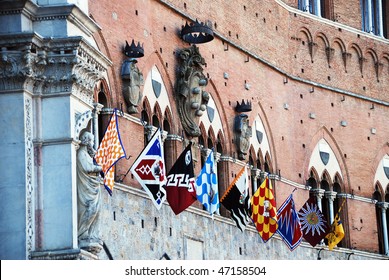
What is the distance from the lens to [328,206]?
35.7 m

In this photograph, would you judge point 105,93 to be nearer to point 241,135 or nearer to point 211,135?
point 211,135

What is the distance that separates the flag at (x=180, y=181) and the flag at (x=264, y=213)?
442 cm

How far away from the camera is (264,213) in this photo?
27.8m

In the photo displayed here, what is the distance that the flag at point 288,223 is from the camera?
2936 centimetres

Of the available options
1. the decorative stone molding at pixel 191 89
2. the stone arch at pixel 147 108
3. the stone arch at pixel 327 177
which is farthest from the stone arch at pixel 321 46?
the stone arch at pixel 147 108

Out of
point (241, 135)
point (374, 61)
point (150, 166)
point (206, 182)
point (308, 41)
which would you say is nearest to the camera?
point (150, 166)

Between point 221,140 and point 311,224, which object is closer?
point 221,140

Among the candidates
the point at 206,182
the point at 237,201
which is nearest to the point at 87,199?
the point at 206,182

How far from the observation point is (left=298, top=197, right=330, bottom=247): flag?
1240 inches

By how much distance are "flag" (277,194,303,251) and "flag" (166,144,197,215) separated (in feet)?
20.2

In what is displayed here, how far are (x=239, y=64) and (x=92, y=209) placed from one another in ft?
52.0

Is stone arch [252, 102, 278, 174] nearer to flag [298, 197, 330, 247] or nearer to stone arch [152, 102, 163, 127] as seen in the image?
flag [298, 197, 330, 247]

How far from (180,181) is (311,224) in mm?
8948

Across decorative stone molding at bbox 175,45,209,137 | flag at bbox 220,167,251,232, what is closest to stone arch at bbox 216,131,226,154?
decorative stone molding at bbox 175,45,209,137
